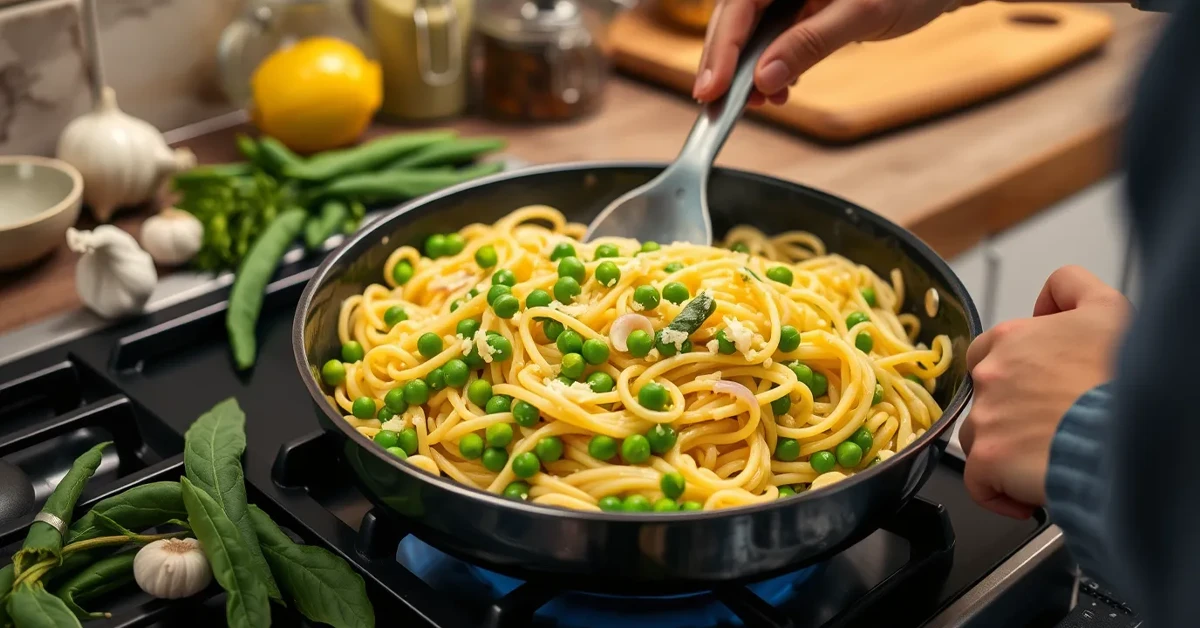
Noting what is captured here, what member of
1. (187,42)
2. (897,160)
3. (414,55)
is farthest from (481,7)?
(897,160)

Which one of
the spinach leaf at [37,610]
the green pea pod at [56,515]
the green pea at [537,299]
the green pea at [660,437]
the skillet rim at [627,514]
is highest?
the skillet rim at [627,514]

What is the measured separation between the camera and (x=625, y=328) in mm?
1282

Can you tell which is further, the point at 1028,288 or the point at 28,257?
the point at 1028,288

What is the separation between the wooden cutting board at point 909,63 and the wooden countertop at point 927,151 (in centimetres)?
4

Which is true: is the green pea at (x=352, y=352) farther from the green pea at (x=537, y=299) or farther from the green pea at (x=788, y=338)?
the green pea at (x=788, y=338)

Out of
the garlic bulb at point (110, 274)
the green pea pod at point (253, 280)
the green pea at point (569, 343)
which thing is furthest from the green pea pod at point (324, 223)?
the green pea at point (569, 343)

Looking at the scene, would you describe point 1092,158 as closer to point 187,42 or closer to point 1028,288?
point 1028,288

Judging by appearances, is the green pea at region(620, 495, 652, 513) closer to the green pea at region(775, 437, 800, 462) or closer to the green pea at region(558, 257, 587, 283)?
the green pea at region(775, 437, 800, 462)

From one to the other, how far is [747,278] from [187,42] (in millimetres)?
1447

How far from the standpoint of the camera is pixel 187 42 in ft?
7.47

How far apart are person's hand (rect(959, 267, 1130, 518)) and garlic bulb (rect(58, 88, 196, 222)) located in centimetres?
148

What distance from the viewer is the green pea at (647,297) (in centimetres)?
129

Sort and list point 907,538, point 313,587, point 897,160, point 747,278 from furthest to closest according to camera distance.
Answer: point 897,160
point 747,278
point 907,538
point 313,587

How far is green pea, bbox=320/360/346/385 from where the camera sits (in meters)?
1.40
